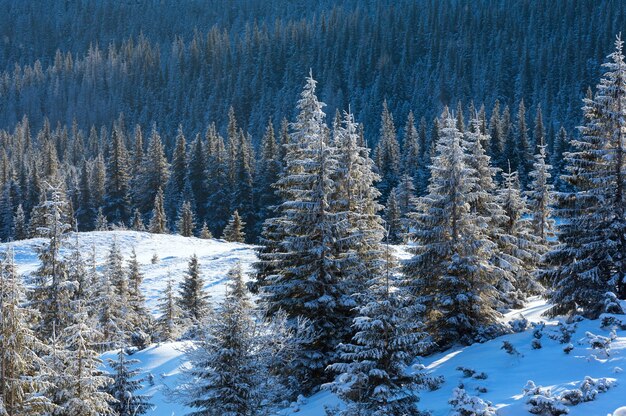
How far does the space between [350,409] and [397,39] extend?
174390 millimetres

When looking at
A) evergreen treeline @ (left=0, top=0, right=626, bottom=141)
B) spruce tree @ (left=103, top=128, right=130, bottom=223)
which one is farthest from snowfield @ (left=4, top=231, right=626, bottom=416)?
evergreen treeline @ (left=0, top=0, right=626, bottom=141)

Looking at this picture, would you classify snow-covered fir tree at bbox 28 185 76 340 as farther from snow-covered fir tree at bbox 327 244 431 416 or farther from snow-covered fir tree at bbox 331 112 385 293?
snow-covered fir tree at bbox 327 244 431 416

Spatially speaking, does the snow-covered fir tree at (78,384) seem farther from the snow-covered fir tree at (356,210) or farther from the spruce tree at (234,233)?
the spruce tree at (234,233)

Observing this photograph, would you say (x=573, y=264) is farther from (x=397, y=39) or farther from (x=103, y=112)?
(x=103, y=112)

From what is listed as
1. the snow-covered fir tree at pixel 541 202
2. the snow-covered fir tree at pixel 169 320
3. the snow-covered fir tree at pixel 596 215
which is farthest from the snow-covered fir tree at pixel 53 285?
the snow-covered fir tree at pixel 541 202

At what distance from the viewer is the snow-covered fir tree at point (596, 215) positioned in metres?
18.1

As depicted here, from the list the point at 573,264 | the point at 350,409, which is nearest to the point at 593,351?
the point at 573,264

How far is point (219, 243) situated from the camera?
59.0m

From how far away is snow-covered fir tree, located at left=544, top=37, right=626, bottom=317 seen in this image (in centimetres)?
1808

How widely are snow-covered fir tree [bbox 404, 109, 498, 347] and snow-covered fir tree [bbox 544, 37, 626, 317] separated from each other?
212 cm

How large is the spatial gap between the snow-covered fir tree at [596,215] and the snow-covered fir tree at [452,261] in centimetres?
212

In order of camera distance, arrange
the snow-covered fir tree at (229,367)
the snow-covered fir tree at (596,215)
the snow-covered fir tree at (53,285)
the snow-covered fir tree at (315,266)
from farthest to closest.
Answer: the snow-covered fir tree at (53,285), the snow-covered fir tree at (315,266), the snow-covered fir tree at (596,215), the snow-covered fir tree at (229,367)

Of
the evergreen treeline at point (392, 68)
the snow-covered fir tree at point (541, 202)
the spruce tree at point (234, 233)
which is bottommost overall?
the spruce tree at point (234, 233)

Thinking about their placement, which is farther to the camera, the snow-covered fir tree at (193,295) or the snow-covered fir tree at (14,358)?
the snow-covered fir tree at (193,295)
